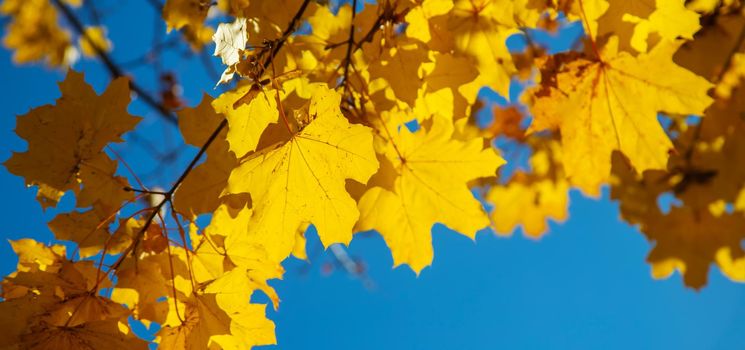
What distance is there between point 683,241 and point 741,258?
34 centimetres

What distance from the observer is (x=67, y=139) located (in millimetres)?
1768

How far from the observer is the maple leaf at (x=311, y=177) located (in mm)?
1415

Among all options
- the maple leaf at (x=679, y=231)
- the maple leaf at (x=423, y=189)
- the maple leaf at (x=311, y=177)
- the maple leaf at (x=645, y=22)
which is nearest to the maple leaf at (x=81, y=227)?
the maple leaf at (x=311, y=177)

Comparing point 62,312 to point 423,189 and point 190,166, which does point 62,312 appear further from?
point 423,189

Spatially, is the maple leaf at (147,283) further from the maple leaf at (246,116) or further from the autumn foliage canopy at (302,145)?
the maple leaf at (246,116)

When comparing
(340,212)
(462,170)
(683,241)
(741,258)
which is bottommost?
(741,258)

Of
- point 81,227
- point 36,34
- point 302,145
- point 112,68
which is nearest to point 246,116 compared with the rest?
point 302,145

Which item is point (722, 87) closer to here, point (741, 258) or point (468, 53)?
point (741, 258)

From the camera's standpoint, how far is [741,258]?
340 cm

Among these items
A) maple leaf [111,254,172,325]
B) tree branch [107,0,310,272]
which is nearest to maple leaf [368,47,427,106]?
tree branch [107,0,310,272]

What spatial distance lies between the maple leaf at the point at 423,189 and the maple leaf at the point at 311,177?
35 cm

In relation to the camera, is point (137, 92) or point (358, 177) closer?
point (358, 177)

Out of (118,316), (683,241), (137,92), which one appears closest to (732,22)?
(683,241)

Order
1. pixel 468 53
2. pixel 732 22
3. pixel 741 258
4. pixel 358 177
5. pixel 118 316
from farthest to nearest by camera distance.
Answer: pixel 741 258, pixel 732 22, pixel 468 53, pixel 118 316, pixel 358 177
